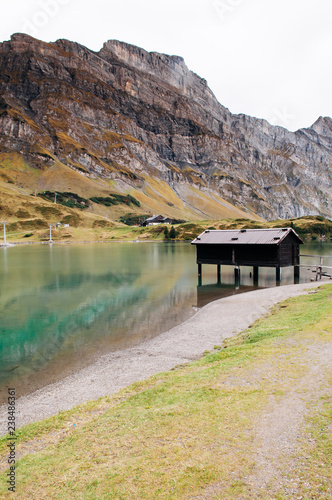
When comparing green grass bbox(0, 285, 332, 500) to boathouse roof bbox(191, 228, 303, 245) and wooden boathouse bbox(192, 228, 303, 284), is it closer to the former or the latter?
boathouse roof bbox(191, 228, 303, 245)

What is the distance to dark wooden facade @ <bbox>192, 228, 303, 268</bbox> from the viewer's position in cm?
4397

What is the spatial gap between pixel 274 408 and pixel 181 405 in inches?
108

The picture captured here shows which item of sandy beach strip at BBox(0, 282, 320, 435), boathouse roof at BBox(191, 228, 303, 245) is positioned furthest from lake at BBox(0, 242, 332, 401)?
boathouse roof at BBox(191, 228, 303, 245)

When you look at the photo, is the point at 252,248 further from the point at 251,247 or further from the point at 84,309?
the point at 84,309

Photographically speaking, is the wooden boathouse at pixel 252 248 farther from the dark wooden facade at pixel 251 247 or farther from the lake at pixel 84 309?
the lake at pixel 84 309

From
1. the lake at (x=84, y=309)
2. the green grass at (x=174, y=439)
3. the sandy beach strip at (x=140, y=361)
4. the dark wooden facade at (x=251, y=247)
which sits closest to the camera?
the green grass at (x=174, y=439)

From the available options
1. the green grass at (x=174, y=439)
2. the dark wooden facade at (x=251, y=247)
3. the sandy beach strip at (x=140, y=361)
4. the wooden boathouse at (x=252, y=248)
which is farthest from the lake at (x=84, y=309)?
the green grass at (x=174, y=439)

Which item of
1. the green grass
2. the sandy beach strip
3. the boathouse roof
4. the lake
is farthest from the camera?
the boathouse roof

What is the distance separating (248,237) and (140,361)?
102 ft

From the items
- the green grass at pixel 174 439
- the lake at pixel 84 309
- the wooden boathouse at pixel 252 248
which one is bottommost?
the lake at pixel 84 309

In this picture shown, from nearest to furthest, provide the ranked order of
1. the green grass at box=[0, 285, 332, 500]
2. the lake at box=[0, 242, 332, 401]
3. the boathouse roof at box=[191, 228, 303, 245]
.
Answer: the green grass at box=[0, 285, 332, 500] < the lake at box=[0, 242, 332, 401] < the boathouse roof at box=[191, 228, 303, 245]

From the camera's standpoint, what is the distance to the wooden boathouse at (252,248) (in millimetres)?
44000

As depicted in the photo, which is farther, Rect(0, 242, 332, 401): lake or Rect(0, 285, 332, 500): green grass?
Rect(0, 242, 332, 401): lake

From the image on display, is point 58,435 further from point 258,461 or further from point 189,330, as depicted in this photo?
point 189,330
